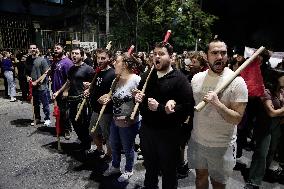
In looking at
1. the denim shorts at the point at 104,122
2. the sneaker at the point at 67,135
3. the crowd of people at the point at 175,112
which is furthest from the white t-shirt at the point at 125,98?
the sneaker at the point at 67,135

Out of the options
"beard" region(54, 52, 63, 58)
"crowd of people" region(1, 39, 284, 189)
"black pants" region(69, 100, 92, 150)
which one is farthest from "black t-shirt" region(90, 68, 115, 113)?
"beard" region(54, 52, 63, 58)

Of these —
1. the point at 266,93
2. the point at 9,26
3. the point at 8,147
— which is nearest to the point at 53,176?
the point at 8,147

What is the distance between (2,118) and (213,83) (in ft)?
24.7

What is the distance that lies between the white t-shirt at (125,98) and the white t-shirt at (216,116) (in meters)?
1.53

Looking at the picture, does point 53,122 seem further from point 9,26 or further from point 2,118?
point 9,26

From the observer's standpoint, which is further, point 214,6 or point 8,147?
point 214,6

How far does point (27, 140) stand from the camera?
281 inches

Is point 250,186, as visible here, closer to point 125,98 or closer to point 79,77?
point 125,98

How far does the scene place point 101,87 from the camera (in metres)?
5.27

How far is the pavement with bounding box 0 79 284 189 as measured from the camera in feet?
16.4

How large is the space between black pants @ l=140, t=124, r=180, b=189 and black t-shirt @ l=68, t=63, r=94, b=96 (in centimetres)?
242

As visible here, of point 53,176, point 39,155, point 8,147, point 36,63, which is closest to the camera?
point 53,176

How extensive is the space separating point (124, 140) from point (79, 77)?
177cm

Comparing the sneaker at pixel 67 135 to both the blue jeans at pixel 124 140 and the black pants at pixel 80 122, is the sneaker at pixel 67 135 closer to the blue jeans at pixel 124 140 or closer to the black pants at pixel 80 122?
the black pants at pixel 80 122
